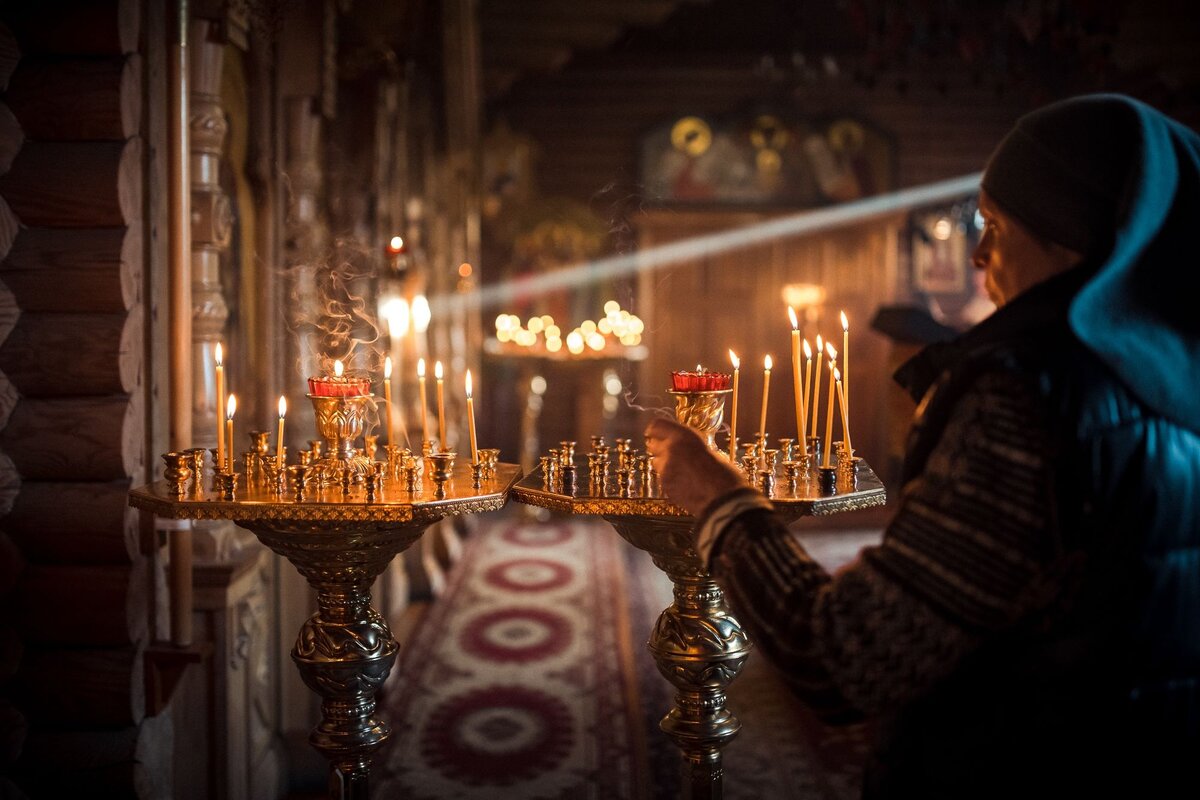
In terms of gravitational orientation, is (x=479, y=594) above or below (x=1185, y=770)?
below

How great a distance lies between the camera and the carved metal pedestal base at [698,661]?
2.34 metres

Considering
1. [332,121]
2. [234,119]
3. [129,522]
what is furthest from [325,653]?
[332,121]

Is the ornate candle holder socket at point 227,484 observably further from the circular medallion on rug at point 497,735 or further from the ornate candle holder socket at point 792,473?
the circular medallion on rug at point 497,735

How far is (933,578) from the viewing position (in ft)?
3.92

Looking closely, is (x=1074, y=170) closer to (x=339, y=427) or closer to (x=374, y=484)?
(x=374, y=484)

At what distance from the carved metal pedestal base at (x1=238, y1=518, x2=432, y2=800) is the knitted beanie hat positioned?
1405mm

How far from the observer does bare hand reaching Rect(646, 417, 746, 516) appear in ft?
4.82

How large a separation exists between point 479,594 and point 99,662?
3.80 meters

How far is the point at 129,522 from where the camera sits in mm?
2518

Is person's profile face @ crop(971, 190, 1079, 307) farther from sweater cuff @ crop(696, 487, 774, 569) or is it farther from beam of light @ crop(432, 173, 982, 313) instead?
beam of light @ crop(432, 173, 982, 313)

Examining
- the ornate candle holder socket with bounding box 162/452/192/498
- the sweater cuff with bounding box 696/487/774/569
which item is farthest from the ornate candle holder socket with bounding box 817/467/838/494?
the ornate candle holder socket with bounding box 162/452/192/498

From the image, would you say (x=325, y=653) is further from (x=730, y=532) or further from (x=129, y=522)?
(x=730, y=532)

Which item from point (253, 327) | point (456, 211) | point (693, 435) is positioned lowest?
point (693, 435)

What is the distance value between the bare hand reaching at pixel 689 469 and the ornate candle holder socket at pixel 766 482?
1.58 ft
